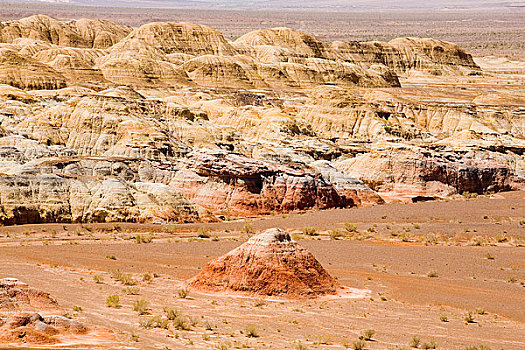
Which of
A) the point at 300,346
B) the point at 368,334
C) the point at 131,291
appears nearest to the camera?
the point at 300,346

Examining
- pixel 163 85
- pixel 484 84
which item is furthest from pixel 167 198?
pixel 484 84

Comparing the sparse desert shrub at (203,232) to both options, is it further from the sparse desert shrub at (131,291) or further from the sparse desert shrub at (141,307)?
the sparse desert shrub at (141,307)

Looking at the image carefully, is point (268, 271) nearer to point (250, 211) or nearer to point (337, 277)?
point (337, 277)

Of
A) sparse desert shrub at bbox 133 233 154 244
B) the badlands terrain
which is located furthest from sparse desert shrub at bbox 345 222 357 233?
sparse desert shrub at bbox 133 233 154 244

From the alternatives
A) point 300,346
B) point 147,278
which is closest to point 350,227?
point 147,278

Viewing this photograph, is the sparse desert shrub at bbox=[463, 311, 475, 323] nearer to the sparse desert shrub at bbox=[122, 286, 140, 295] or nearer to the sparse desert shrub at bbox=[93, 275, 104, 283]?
the sparse desert shrub at bbox=[122, 286, 140, 295]
